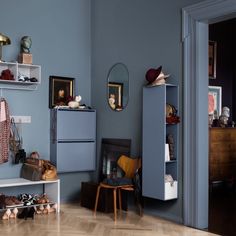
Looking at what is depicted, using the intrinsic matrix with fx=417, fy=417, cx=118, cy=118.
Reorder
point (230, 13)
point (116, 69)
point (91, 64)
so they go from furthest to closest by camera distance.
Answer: point (91, 64)
point (116, 69)
point (230, 13)

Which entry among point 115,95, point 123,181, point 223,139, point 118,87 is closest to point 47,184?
point 123,181

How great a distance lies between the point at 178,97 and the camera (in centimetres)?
486

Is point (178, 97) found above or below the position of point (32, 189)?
above

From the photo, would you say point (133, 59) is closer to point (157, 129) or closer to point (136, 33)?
point (136, 33)

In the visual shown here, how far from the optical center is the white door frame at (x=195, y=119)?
4.62 meters

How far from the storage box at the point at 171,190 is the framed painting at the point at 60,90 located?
6.82 feet

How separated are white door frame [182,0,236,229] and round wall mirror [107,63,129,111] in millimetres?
1150

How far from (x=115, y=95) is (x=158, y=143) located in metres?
1.35

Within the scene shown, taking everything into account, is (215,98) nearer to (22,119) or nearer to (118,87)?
(118,87)

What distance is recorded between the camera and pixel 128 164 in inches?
214

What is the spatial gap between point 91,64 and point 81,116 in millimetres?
903

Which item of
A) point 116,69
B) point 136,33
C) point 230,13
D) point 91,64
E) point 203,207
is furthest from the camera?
point 91,64

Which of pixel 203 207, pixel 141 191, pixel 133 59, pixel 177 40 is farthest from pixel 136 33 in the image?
pixel 203 207

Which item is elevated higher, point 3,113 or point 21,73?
point 21,73
